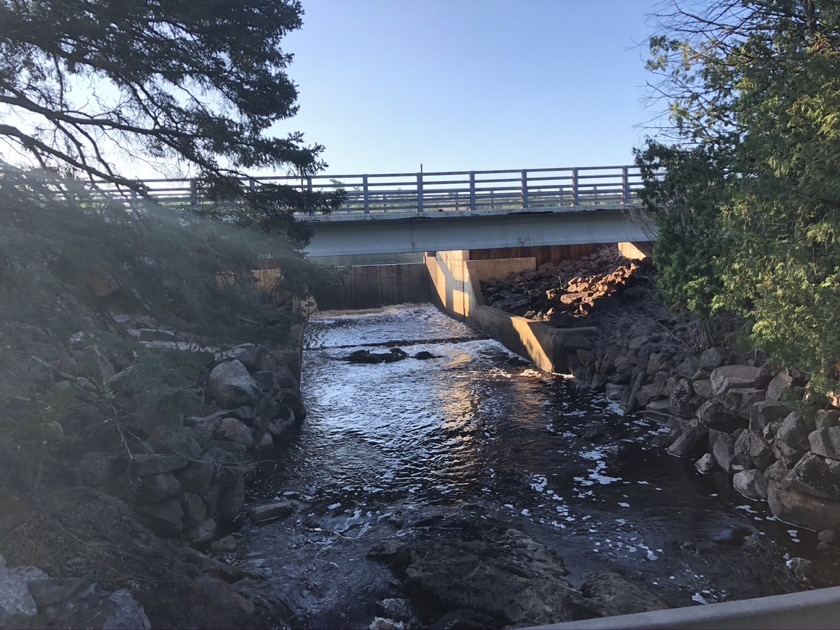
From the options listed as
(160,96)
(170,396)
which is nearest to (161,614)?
(170,396)

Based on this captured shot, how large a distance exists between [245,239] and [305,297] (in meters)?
1.16

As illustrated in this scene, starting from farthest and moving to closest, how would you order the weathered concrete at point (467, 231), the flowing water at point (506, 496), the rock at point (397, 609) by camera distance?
1. the weathered concrete at point (467, 231)
2. the flowing water at point (506, 496)
3. the rock at point (397, 609)

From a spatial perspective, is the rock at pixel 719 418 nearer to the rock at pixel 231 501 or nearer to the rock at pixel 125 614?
the rock at pixel 231 501

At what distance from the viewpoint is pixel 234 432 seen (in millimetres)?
9219

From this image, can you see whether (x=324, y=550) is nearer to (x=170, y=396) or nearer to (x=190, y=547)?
(x=190, y=547)

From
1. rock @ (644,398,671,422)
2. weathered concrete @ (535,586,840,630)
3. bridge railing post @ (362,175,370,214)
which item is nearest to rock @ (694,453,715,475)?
rock @ (644,398,671,422)

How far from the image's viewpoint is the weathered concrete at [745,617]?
10.6 ft

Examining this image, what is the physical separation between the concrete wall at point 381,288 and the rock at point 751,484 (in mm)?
23465

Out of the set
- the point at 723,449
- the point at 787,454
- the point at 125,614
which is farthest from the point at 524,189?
the point at 125,614

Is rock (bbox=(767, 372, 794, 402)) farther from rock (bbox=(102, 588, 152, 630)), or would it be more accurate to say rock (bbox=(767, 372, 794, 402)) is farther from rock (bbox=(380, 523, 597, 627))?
rock (bbox=(102, 588, 152, 630))

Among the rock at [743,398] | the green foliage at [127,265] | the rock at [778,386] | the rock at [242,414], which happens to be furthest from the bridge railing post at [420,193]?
the rock at [778,386]

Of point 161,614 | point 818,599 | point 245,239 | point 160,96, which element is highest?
point 160,96

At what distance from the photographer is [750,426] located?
825 centimetres

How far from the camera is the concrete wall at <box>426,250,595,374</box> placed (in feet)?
51.2
